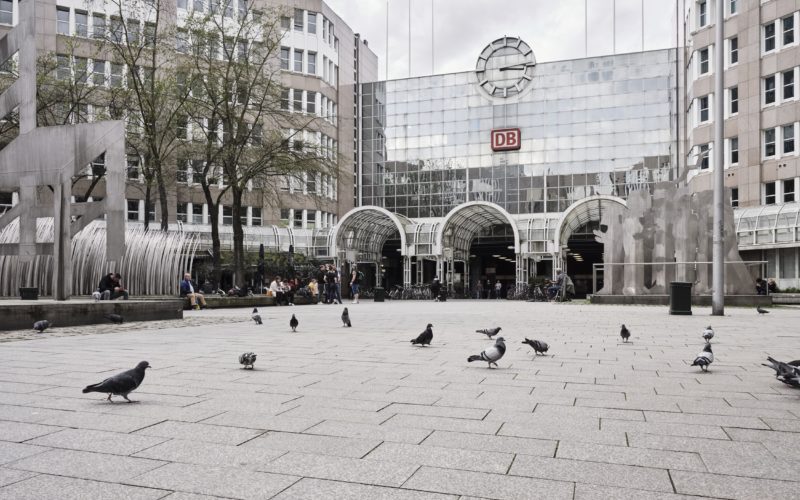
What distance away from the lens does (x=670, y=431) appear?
17.4ft

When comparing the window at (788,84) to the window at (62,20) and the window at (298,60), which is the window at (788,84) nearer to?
the window at (298,60)

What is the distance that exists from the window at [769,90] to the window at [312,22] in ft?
123

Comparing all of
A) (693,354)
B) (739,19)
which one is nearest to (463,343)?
(693,354)

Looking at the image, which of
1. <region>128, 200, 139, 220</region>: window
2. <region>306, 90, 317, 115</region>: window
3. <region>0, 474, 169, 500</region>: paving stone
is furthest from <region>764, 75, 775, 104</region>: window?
<region>0, 474, 169, 500</region>: paving stone

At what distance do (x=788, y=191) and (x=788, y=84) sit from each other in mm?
6503

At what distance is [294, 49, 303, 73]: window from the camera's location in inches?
2388

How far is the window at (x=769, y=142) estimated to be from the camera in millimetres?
42188

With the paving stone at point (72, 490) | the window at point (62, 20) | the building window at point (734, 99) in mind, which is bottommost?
the paving stone at point (72, 490)

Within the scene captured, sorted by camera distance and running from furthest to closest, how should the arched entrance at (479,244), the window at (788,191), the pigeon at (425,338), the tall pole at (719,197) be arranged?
the arched entrance at (479,244) → the window at (788,191) → the tall pole at (719,197) → the pigeon at (425,338)

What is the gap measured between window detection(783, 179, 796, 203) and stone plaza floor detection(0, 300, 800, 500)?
35.4 metres

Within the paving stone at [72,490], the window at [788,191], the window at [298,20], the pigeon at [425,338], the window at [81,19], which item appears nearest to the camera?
the paving stone at [72,490]

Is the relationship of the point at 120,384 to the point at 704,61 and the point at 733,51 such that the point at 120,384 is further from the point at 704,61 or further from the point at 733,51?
the point at 704,61

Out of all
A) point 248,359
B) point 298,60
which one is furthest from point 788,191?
point 248,359

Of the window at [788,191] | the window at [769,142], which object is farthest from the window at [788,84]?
the window at [788,191]
